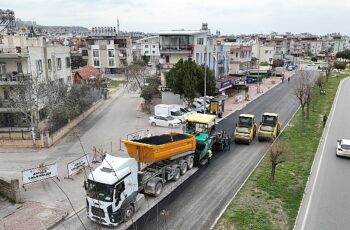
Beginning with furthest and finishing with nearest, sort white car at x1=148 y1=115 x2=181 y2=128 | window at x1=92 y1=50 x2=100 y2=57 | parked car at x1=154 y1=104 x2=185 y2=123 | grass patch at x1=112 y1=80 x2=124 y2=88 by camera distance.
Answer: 1. window at x1=92 y1=50 x2=100 y2=57
2. grass patch at x1=112 y1=80 x2=124 y2=88
3. parked car at x1=154 y1=104 x2=185 y2=123
4. white car at x1=148 y1=115 x2=181 y2=128

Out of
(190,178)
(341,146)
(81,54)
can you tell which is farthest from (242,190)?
(81,54)

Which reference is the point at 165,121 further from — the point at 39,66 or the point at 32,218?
the point at 32,218

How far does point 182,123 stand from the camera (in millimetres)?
35375

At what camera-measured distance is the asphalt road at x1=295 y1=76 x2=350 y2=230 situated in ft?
51.2

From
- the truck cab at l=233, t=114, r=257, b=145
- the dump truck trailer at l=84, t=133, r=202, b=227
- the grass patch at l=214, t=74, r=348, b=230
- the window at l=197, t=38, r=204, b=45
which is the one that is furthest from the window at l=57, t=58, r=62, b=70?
the grass patch at l=214, t=74, r=348, b=230

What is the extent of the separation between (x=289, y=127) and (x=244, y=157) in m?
11.2

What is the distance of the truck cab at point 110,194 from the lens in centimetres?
1502

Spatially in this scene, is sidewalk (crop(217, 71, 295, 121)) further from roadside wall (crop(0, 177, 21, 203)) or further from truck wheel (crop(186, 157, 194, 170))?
roadside wall (crop(0, 177, 21, 203))

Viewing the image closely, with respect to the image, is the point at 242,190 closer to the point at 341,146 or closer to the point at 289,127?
the point at 341,146

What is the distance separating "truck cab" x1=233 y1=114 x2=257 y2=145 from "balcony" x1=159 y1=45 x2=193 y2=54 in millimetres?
20783

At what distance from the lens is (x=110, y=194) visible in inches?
591

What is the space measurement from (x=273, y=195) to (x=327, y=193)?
10.2 ft

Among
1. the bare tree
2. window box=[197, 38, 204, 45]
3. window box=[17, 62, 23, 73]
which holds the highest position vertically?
window box=[197, 38, 204, 45]

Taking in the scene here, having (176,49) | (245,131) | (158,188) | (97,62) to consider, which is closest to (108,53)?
(97,62)
